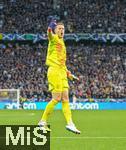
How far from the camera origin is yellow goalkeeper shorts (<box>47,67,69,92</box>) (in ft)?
43.2

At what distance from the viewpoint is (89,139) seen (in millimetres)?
12648

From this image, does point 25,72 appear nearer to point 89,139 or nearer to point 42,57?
point 42,57

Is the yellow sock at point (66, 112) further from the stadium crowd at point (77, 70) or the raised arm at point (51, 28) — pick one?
the stadium crowd at point (77, 70)

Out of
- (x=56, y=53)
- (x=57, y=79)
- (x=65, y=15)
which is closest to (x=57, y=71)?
(x=57, y=79)

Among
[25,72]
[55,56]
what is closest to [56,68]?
[55,56]

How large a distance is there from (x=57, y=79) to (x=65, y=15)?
1462 inches

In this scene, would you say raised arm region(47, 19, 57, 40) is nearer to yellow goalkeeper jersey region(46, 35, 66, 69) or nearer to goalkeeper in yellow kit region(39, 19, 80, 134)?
goalkeeper in yellow kit region(39, 19, 80, 134)

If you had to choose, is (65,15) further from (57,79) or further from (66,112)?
(66,112)

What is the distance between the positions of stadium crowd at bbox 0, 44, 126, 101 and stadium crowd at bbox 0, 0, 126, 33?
1.49 meters

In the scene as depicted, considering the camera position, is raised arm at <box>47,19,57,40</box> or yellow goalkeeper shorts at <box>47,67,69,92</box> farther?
yellow goalkeeper shorts at <box>47,67,69,92</box>

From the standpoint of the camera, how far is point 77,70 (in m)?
45.9

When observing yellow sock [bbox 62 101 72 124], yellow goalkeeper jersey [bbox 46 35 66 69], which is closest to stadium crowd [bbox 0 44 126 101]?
yellow goalkeeper jersey [bbox 46 35 66 69]

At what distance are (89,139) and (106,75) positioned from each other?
33.1 metres

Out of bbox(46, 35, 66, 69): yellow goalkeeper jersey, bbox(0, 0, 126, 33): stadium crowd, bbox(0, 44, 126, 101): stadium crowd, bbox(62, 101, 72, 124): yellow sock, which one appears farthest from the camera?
bbox(0, 0, 126, 33): stadium crowd
